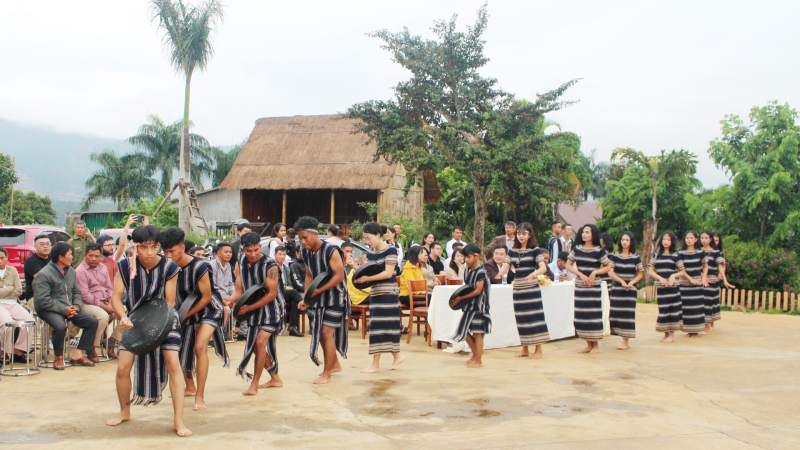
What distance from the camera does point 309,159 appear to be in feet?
84.5

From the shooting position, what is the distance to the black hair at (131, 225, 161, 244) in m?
4.47

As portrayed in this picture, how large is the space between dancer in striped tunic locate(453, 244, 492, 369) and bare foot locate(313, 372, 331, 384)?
1.67 meters

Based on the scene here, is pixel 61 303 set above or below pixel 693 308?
above

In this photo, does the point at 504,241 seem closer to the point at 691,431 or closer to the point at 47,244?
the point at 691,431

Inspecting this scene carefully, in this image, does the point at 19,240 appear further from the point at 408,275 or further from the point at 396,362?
the point at 396,362

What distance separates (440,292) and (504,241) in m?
1.90

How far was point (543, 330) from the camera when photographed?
8.03m

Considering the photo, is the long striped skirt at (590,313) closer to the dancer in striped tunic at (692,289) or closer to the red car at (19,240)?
the dancer in striped tunic at (692,289)

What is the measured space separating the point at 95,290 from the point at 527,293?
5217 millimetres

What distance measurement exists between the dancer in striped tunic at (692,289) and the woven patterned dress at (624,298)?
4.82 feet

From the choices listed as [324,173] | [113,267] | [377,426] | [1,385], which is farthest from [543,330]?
[324,173]

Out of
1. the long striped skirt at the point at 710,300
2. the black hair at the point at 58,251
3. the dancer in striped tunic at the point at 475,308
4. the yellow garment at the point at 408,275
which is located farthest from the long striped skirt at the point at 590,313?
the black hair at the point at 58,251

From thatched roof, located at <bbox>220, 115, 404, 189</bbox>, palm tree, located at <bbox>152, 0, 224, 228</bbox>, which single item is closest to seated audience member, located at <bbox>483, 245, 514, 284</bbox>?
thatched roof, located at <bbox>220, 115, 404, 189</bbox>

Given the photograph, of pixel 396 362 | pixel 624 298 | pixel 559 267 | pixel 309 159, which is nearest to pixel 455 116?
pixel 309 159
